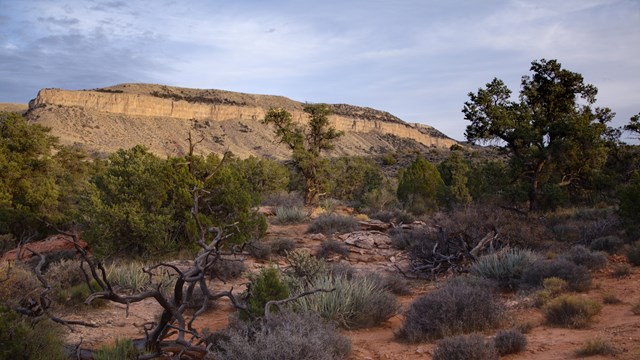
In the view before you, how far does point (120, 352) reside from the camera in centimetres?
511

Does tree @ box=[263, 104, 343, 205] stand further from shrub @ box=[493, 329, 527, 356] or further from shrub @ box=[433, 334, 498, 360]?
shrub @ box=[433, 334, 498, 360]

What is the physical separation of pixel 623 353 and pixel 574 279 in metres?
3.66

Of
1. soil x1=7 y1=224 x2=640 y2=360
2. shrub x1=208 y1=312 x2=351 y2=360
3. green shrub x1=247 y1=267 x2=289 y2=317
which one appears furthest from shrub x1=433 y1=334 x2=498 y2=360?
green shrub x1=247 y1=267 x2=289 y2=317

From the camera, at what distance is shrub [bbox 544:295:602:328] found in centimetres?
637

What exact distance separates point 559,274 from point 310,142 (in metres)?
19.5

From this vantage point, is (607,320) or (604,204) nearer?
(607,320)

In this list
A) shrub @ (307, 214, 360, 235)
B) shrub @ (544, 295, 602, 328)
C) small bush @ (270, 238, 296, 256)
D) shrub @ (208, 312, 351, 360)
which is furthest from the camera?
shrub @ (307, 214, 360, 235)

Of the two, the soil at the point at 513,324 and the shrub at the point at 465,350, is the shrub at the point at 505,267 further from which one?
the shrub at the point at 465,350

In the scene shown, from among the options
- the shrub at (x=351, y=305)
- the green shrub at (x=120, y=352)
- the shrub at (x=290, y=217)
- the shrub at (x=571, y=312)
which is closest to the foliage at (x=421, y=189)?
the shrub at (x=290, y=217)

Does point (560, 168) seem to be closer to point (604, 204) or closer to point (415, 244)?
point (604, 204)

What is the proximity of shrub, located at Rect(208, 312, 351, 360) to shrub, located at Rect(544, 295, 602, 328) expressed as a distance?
3113 millimetres

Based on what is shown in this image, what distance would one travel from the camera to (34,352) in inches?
183

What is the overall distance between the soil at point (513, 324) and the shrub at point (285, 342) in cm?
54

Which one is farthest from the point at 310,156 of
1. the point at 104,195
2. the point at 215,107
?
the point at 215,107
